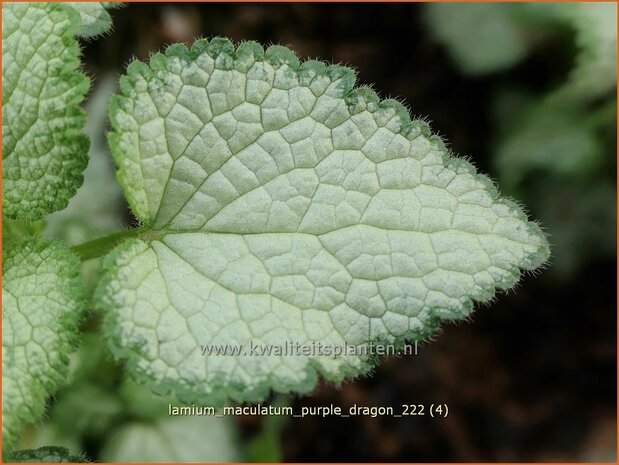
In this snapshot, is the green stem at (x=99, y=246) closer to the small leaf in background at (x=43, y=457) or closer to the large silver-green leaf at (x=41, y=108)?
the large silver-green leaf at (x=41, y=108)

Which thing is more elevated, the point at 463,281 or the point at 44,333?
the point at 463,281

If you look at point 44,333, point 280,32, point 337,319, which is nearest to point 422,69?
point 280,32

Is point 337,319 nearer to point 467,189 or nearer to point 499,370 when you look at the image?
point 467,189

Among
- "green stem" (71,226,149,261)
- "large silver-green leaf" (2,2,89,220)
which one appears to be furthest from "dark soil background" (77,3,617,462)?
"large silver-green leaf" (2,2,89,220)

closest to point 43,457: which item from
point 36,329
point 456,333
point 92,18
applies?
point 36,329

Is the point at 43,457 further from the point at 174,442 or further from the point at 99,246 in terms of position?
the point at 174,442

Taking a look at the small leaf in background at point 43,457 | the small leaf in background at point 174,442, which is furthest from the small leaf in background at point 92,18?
the small leaf in background at point 174,442
